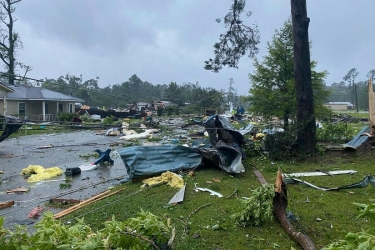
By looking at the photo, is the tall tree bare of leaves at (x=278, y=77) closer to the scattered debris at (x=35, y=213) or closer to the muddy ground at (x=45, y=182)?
the muddy ground at (x=45, y=182)

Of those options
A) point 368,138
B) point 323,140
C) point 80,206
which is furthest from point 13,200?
point 323,140

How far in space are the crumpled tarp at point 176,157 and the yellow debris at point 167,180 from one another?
0.33 meters

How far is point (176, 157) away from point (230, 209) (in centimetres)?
321

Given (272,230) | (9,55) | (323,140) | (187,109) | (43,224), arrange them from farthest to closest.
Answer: (187,109), (9,55), (323,140), (272,230), (43,224)

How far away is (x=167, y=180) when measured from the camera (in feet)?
21.4

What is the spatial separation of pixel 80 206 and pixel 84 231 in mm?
3782

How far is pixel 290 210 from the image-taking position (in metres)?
4.52

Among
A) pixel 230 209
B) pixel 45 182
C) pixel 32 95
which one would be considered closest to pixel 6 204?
pixel 45 182

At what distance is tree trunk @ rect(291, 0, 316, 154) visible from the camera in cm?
902

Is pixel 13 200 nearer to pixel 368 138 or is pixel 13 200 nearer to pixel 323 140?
pixel 368 138

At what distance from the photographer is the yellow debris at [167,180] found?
6242 mm

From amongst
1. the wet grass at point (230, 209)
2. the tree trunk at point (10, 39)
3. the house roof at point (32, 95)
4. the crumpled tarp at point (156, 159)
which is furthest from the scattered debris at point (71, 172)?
the tree trunk at point (10, 39)

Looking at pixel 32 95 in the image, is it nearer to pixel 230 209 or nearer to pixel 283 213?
pixel 230 209

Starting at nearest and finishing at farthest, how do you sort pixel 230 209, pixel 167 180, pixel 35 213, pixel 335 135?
pixel 230 209
pixel 35 213
pixel 167 180
pixel 335 135
